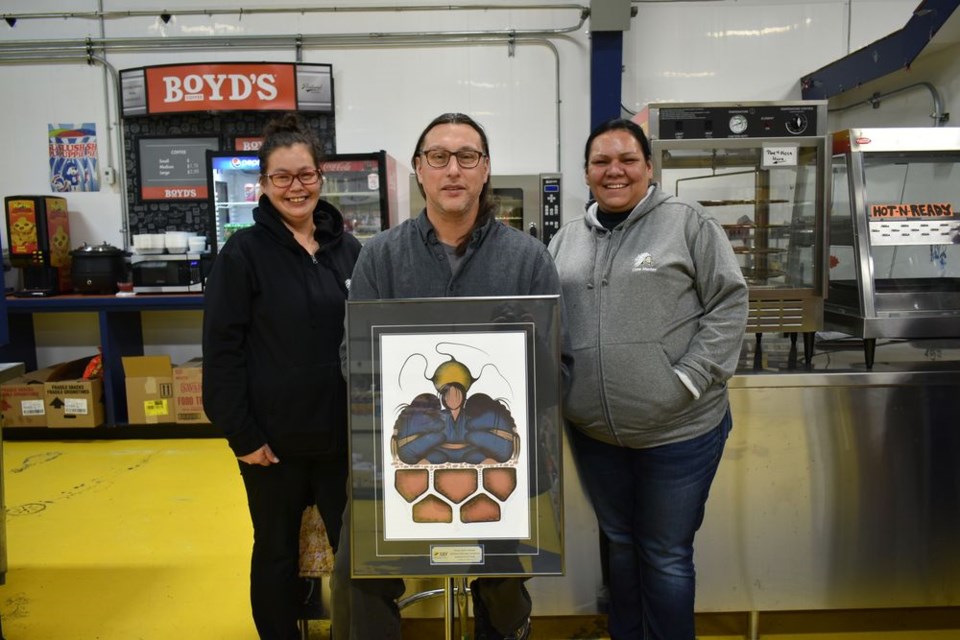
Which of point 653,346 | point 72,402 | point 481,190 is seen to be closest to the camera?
point 481,190

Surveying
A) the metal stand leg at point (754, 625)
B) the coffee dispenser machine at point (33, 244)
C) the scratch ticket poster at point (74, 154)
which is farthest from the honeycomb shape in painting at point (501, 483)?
the scratch ticket poster at point (74, 154)

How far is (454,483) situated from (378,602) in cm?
44

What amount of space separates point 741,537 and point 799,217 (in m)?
1.27

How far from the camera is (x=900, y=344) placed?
2.76 m

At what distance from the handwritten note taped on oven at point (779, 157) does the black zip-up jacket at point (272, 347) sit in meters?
1.69

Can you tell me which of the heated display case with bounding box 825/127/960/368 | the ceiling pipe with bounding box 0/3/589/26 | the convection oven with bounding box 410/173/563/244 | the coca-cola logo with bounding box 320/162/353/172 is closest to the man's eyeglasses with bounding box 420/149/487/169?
the heated display case with bounding box 825/127/960/368

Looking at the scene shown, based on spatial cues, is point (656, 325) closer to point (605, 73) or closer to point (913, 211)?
point (913, 211)

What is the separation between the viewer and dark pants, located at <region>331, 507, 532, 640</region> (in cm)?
157

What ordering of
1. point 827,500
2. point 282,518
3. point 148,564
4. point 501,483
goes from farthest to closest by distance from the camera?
1. point 148,564
2. point 827,500
3. point 282,518
4. point 501,483

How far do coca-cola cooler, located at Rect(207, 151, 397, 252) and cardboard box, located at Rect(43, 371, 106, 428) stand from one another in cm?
138

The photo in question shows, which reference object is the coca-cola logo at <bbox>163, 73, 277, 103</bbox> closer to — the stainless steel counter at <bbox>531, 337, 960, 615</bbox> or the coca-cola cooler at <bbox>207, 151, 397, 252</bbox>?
the coca-cola cooler at <bbox>207, 151, 397, 252</bbox>

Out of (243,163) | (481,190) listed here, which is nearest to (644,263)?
(481,190)

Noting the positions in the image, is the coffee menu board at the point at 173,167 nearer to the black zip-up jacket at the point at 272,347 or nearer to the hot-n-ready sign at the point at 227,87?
the hot-n-ready sign at the point at 227,87

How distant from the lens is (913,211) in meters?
2.46
